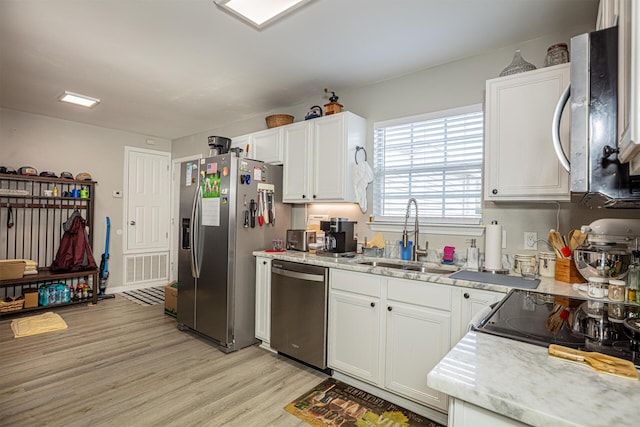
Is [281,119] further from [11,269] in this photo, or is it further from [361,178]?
[11,269]

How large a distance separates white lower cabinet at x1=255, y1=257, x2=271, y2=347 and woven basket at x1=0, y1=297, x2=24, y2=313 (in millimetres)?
3155

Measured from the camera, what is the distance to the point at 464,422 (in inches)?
30.7

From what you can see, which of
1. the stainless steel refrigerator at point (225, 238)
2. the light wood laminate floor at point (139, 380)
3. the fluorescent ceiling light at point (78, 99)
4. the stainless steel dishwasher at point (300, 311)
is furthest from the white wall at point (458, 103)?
the fluorescent ceiling light at point (78, 99)

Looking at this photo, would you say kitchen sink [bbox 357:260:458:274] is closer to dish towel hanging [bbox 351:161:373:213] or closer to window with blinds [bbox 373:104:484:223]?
window with blinds [bbox 373:104:484:223]

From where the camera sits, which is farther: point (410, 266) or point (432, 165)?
point (432, 165)

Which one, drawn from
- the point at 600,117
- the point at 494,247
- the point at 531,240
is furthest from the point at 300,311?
the point at 600,117

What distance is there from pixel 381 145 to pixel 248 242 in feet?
5.32

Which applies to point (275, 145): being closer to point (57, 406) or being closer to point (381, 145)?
point (381, 145)

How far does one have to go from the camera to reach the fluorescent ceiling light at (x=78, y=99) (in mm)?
3719

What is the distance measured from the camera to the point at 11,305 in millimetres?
3982

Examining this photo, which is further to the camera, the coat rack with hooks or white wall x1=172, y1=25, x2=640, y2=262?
the coat rack with hooks

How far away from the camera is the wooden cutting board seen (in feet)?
2.65

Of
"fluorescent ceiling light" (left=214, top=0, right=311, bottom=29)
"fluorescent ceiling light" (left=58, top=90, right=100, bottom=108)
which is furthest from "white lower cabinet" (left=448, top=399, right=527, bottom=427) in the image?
"fluorescent ceiling light" (left=58, top=90, right=100, bottom=108)

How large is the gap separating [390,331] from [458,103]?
190 cm
